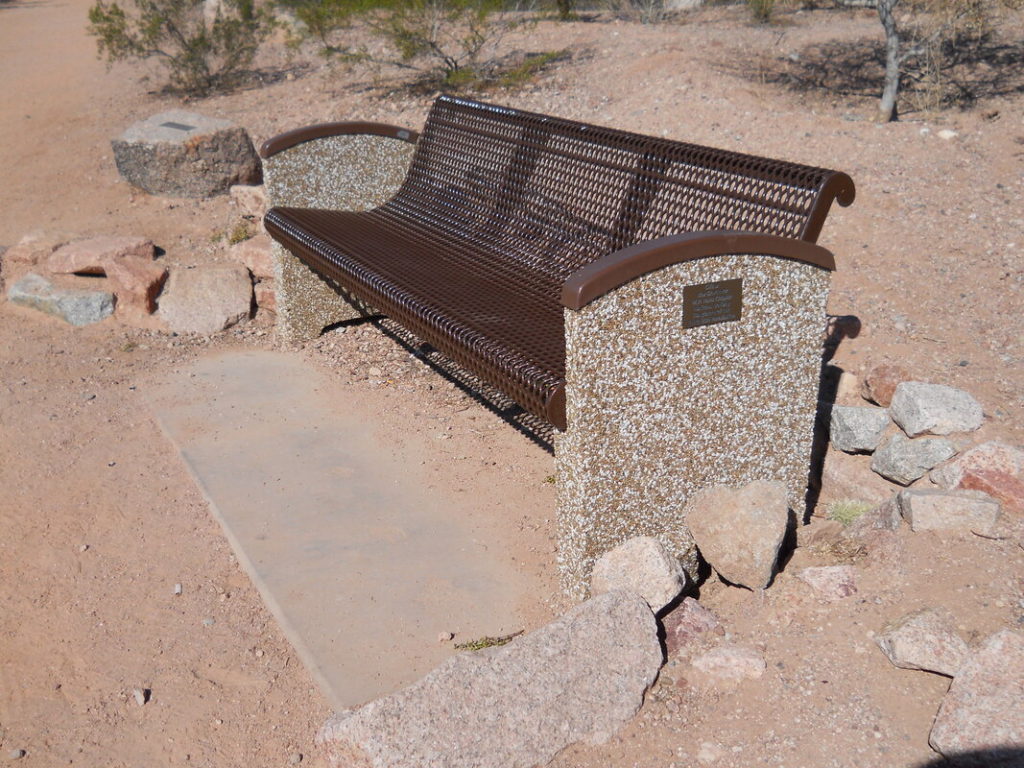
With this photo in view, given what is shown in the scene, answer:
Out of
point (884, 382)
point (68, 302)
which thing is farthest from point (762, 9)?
point (884, 382)

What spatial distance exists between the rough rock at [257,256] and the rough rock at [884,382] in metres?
3.60

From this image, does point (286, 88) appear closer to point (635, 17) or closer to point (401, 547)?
point (635, 17)

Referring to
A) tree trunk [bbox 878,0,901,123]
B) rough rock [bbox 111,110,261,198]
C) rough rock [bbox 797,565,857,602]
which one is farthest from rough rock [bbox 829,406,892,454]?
rough rock [bbox 111,110,261,198]

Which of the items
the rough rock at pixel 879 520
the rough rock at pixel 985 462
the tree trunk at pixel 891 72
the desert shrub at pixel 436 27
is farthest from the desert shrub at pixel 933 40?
the rough rock at pixel 879 520

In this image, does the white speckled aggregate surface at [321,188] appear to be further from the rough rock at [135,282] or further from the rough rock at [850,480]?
the rough rock at [850,480]

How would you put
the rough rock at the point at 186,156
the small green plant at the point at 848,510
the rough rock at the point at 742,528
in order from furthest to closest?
the rough rock at the point at 186,156
the small green plant at the point at 848,510
the rough rock at the point at 742,528

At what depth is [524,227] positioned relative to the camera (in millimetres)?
4809

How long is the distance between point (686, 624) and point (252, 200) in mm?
4999

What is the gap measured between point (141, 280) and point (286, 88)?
5.97m

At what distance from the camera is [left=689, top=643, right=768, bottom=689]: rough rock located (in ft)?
9.55

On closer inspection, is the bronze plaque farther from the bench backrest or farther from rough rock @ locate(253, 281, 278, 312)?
rough rock @ locate(253, 281, 278, 312)

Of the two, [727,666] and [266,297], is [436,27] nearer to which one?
[266,297]

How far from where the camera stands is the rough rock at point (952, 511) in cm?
321

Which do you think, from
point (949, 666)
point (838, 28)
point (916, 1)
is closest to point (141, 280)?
point (949, 666)
